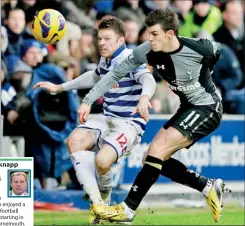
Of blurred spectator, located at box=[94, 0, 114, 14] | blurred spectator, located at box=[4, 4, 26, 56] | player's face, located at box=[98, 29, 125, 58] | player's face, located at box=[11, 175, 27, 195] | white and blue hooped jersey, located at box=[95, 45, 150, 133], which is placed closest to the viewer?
player's face, located at box=[11, 175, 27, 195]

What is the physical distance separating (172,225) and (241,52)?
489 cm

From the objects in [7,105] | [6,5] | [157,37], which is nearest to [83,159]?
[157,37]

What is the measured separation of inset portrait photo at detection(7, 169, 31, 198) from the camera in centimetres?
812

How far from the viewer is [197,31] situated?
1557 cm

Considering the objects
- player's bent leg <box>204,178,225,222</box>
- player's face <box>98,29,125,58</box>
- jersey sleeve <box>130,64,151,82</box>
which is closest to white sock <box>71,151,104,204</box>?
jersey sleeve <box>130,64,151,82</box>

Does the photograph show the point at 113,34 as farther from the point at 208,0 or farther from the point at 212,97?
the point at 208,0

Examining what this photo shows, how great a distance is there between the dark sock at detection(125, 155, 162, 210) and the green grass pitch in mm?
2397

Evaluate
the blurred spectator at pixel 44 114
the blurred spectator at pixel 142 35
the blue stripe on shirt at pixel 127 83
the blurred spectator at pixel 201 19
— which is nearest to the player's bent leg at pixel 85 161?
the blue stripe on shirt at pixel 127 83

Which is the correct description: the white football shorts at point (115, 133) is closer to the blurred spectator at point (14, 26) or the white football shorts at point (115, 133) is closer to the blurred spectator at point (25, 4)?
the blurred spectator at point (14, 26)

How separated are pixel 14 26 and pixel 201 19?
137 inches

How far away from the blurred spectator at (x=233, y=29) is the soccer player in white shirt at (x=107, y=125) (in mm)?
5867

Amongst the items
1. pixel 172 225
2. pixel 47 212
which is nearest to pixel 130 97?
pixel 172 225

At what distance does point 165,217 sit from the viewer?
1331 centimetres

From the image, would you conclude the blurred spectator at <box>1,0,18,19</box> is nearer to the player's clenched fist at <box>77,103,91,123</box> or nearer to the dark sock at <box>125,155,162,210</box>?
the player's clenched fist at <box>77,103,91,123</box>
